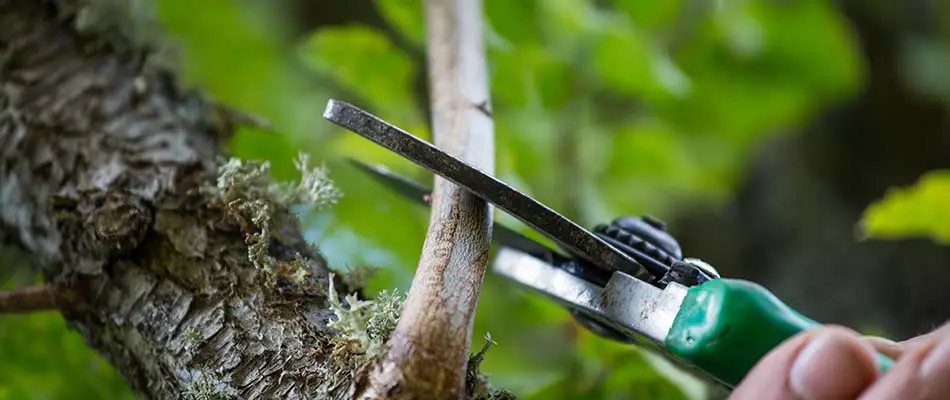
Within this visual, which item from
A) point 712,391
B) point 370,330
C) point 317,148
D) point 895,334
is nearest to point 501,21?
point 317,148

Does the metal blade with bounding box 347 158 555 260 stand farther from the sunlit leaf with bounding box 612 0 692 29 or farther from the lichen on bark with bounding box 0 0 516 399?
the sunlit leaf with bounding box 612 0 692 29

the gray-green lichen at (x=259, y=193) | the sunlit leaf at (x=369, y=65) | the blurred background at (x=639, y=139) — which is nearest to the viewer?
the gray-green lichen at (x=259, y=193)

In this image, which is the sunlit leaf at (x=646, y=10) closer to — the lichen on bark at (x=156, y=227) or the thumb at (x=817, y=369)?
the lichen on bark at (x=156, y=227)

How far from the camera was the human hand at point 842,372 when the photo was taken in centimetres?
28

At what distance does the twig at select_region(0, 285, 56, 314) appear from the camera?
17.8 inches

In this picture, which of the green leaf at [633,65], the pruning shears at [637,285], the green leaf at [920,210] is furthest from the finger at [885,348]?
the green leaf at [633,65]

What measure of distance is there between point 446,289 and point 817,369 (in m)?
0.13

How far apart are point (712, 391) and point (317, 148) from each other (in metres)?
0.32

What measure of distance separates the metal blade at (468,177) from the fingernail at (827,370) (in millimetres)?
92

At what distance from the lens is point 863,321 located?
100cm

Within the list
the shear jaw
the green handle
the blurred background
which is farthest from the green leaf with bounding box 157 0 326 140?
the green handle

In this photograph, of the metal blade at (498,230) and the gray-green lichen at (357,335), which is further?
the metal blade at (498,230)

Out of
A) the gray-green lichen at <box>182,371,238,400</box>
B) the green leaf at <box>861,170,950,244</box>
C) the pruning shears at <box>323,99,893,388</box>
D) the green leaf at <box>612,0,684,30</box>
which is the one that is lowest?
the gray-green lichen at <box>182,371,238,400</box>

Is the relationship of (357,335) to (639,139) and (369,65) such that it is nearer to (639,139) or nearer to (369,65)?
(369,65)
